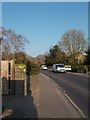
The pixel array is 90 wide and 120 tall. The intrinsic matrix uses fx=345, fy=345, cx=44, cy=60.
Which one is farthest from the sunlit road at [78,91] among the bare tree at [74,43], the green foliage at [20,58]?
the bare tree at [74,43]

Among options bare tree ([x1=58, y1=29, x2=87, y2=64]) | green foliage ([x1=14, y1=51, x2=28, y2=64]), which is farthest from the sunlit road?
bare tree ([x1=58, y1=29, x2=87, y2=64])

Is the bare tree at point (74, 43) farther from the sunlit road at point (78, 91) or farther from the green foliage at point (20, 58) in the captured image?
the sunlit road at point (78, 91)

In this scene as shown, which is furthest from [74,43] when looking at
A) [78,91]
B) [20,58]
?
[78,91]

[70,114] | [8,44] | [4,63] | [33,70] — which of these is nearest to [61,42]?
[8,44]

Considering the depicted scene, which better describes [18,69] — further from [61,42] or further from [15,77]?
[61,42]

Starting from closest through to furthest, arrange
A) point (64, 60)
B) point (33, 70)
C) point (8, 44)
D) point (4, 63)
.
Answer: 1. point (4, 63)
2. point (33, 70)
3. point (8, 44)
4. point (64, 60)

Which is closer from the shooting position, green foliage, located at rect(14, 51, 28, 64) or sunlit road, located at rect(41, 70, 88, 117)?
sunlit road, located at rect(41, 70, 88, 117)

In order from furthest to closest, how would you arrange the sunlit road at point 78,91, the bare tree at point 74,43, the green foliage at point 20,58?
the bare tree at point 74,43 → the green foliage at point 20,58 → the sunlit road at point 78,91

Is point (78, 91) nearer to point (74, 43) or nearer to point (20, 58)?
point (20, 58)

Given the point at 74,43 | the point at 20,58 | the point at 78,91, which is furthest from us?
the point at 74,43

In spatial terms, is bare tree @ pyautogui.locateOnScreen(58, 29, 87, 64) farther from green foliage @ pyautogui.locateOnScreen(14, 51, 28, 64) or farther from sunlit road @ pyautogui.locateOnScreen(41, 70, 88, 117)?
sunlit road @ pyautogui.locateOnScreen(41, 70, 88, 117)

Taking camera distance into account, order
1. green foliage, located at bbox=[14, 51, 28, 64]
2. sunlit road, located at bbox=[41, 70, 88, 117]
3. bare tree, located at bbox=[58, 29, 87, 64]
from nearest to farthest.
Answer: sunlit road, located at bbox=[41, 70, 88, 117], green foliage, located at bbox=[14, 51, 28, 64], bare tree, located at bbox=[58, 29, 87, 64]

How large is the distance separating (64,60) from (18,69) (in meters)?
85.1

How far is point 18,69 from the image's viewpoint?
2039cm
